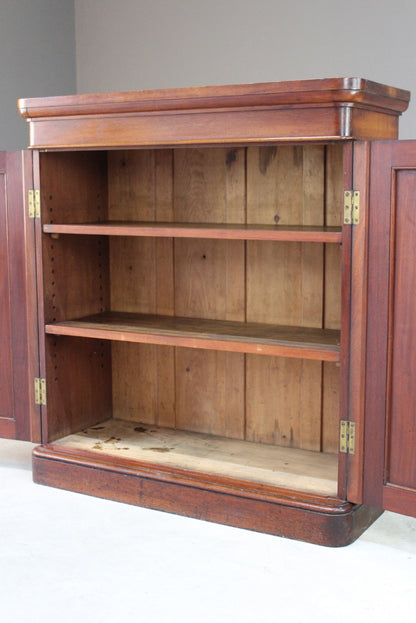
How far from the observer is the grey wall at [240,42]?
12.0 feet

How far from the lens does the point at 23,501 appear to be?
2.91 meters

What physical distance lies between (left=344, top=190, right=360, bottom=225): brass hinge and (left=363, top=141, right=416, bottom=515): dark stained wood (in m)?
0.04

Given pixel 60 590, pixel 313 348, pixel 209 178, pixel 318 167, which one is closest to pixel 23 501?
pixel 60 590

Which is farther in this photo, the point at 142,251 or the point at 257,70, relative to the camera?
the point at 257,70

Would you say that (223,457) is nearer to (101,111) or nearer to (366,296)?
(366,296)

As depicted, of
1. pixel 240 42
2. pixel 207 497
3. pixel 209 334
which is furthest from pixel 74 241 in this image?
pixel 240 42

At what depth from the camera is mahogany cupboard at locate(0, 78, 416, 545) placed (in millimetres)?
2451

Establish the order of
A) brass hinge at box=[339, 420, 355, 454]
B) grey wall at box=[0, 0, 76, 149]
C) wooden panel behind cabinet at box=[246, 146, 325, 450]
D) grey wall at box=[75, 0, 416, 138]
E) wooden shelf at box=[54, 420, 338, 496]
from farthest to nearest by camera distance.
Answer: grey wall at box=[0, 0, 76, 149] < grey wall at box=[75, 0, 416, 138] < wooden panel behind cabinet at box=[246, 146, 325, 450] < wooden shelf at box=[54, 420, 338, 496] < brass hinge at box=[339, 420, 355, 454]

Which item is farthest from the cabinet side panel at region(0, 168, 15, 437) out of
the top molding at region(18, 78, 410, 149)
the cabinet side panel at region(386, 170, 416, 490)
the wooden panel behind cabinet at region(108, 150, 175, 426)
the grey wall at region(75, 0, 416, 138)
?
the grey wall at region(75, 0, 416, 138)

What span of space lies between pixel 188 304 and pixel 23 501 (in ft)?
3.20

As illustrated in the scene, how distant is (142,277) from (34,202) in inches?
23.0

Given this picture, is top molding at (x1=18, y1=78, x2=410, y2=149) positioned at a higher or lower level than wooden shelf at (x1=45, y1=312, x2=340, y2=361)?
higher

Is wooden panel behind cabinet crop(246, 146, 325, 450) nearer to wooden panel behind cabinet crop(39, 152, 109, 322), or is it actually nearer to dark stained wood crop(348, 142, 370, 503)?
dark stained wood crop(348, 142, 370, 503)

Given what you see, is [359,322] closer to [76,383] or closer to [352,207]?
[352,207]
